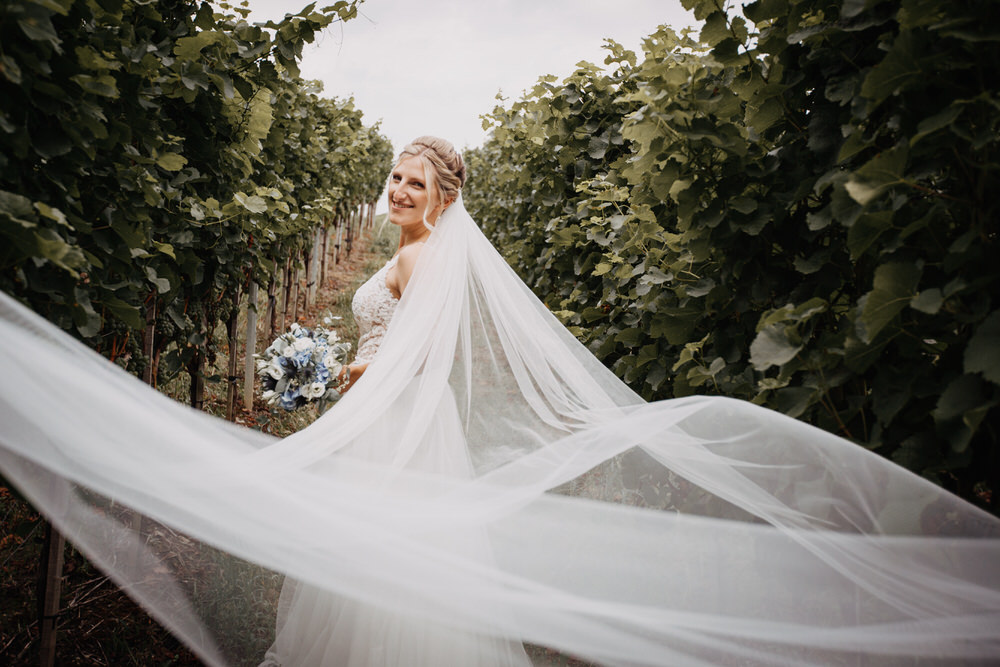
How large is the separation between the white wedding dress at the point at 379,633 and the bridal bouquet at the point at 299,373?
0.46m

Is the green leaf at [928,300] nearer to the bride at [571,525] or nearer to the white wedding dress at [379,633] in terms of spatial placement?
the bride at [571,525]

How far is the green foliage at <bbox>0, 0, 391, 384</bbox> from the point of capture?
153 centimetres

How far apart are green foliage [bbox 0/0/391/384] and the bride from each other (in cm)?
37

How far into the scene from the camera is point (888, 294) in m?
1.32

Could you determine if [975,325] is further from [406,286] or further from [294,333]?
[294,333]

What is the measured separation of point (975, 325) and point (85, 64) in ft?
7.22

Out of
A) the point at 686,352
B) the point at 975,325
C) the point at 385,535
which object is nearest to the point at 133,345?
the point at 385,535

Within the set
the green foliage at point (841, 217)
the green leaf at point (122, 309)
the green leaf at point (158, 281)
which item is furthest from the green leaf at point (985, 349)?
the green leaf at point (158, 281)

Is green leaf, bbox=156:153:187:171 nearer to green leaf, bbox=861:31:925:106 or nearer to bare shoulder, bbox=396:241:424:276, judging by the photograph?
bare shoulder, bbox=396:241:424:276

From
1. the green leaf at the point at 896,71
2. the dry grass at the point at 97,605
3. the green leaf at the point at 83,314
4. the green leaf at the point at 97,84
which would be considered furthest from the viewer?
the dry grass at the point at 97,605

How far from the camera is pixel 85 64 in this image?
1.71 m

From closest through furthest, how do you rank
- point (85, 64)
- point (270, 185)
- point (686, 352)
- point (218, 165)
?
point (85, 64) < point (686, 352) < point (218, 165) < point (270, 185)

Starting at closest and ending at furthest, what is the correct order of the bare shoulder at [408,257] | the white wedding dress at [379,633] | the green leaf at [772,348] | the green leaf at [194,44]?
1. the green leaf at [772,348]
2. the white wedding dress at [379,633]
3. the green leaf at [194,44]
4. the bare shoulder at [408,257]

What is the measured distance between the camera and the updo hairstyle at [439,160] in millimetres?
2939
